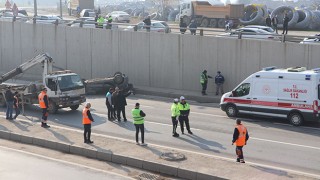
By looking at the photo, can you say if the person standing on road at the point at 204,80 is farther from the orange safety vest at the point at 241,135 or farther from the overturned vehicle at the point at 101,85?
the orange safety vest at the point at 241,135

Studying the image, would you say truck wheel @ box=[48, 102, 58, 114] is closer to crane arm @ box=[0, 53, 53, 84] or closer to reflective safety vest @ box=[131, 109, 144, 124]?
crane arm @ box=[0, 53, 53, 84]

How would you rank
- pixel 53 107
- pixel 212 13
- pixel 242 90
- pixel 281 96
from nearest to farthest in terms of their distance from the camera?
pixel 281 96 → pixel 242 90 → pixel 53 107 → pixel 212 13

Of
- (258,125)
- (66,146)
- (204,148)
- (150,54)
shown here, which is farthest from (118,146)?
(150,54)

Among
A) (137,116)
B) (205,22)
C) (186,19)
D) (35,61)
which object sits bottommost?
(137,116)

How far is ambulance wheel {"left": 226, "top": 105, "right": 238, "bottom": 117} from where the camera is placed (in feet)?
76.5

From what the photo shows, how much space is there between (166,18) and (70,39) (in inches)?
1398

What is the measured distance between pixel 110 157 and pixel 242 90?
8771 mm

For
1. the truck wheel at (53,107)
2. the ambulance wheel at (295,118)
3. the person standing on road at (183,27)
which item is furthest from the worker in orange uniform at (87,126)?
the person standing on road at (183,27)

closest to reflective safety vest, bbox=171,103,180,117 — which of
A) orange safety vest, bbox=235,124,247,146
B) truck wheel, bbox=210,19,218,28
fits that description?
orange safety vest, bbox=235,124,247,146

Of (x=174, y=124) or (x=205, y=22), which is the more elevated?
(x=205, y=22)

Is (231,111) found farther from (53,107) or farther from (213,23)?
(213,23)

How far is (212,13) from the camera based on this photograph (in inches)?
2052

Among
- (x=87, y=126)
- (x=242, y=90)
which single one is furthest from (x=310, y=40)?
(x=87, y=126)

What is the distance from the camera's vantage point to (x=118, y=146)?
17.2 meters
